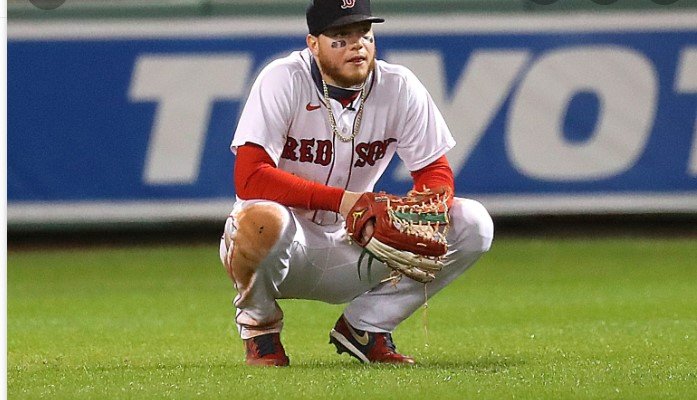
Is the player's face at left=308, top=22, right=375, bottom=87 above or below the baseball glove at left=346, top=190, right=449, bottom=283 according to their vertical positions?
above

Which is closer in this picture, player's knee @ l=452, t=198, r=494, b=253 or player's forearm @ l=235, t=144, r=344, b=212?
player's forearm @ l=235, t=144, r=344, b=212

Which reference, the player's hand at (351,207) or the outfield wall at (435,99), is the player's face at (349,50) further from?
the outfield wall at (435,99)

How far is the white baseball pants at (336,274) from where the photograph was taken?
564 cm

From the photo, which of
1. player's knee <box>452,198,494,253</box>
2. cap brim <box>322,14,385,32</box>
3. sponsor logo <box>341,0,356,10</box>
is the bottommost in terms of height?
player's knee <box>452,198,494,253</box>

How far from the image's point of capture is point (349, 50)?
18.5ft

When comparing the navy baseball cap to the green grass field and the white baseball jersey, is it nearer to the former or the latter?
the white baseball jersey

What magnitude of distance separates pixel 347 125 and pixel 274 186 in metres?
0.46

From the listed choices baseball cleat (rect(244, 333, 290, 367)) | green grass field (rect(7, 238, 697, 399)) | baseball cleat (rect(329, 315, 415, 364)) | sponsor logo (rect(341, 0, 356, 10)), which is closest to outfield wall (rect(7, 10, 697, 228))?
green grass field (rect(7, 238, 697, 399))

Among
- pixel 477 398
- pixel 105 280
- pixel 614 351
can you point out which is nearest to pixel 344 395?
pixel 477 398

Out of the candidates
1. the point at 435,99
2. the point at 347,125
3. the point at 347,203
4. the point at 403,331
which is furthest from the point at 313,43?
the point at 435,99

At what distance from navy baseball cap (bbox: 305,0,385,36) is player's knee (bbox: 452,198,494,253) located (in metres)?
0.79

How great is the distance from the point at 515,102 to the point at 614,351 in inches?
228

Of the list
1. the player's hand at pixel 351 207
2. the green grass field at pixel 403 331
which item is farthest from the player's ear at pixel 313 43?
the green grass field at pixel 403 331

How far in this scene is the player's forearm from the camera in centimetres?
546
